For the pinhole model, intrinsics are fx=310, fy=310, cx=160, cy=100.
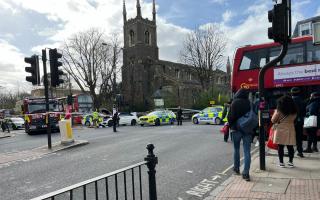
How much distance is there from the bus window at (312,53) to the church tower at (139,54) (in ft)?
167

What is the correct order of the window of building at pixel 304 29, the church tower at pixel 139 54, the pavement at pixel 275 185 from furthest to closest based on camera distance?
the church tower at pixel 139 54 → the window of building at pixel 304 29 → the pavement at pixel 275 185

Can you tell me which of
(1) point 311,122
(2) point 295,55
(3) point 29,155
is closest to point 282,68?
(2) point 295,55

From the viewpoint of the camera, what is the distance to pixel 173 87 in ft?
207

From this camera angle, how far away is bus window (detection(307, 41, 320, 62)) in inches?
489

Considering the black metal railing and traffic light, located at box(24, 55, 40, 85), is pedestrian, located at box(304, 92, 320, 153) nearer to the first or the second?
the black metal railing

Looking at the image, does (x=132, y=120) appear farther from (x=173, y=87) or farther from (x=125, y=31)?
(x=125, y=31)

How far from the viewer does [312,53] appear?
12508 mm

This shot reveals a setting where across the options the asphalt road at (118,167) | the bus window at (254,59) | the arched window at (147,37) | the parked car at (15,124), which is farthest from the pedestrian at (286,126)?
the arched window at (147,37)

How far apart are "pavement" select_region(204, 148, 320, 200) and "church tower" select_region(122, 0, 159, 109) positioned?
185 feet

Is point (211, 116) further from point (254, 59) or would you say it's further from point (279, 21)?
point (279, 21)

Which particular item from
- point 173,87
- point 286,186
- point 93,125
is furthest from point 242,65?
point 173,87

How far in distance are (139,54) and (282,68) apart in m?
57.0

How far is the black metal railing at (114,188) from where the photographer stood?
2.66 m

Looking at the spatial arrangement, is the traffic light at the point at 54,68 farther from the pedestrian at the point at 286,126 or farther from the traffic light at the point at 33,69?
the pedestrian at the point at 286,126
